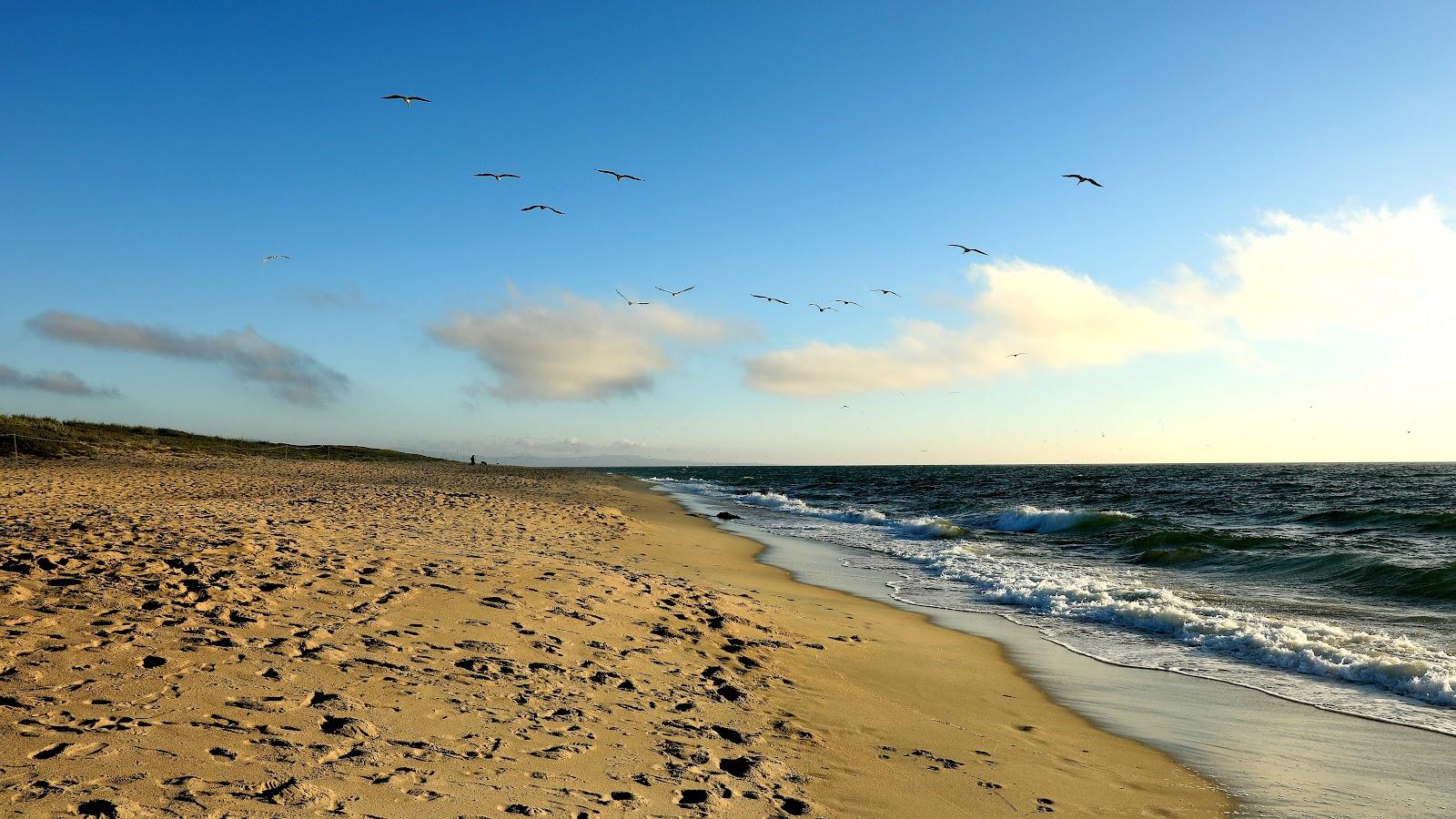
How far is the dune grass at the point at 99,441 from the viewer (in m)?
39.2

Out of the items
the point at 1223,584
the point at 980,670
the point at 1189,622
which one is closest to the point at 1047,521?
the point at 1223,584

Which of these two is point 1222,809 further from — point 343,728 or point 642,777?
point 343,728

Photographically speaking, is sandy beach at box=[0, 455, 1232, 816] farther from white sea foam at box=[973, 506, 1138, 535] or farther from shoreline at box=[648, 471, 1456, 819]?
white sea foam at box=[973, 506, 1138, 535]

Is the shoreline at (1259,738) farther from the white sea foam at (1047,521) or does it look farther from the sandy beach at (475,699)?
the white sea foam at (1047,521)

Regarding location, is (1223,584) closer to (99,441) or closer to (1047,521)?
(1047,521)

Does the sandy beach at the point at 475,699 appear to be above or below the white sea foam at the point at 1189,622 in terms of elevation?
above

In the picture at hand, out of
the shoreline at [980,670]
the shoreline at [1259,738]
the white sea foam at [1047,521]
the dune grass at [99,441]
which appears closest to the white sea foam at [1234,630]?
the shoreline at [1259,738]

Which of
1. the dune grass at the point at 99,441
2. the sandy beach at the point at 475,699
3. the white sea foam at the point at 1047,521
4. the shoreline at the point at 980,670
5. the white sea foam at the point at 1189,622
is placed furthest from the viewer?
the dune grass at the point at 99,441

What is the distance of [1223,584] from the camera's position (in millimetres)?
16781

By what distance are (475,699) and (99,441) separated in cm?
5301

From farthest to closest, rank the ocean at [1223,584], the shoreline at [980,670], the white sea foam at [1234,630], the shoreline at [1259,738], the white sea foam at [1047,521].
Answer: the white sea foam at [1047,521], the ocean at [1223,584], the white sea foam at [1234,630], the shoreline at [980,670], the shoreline at [1259,738]

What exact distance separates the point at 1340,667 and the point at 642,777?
960 cm

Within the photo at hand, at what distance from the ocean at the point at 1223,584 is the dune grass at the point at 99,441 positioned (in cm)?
3747

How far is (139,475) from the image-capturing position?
26.7m
